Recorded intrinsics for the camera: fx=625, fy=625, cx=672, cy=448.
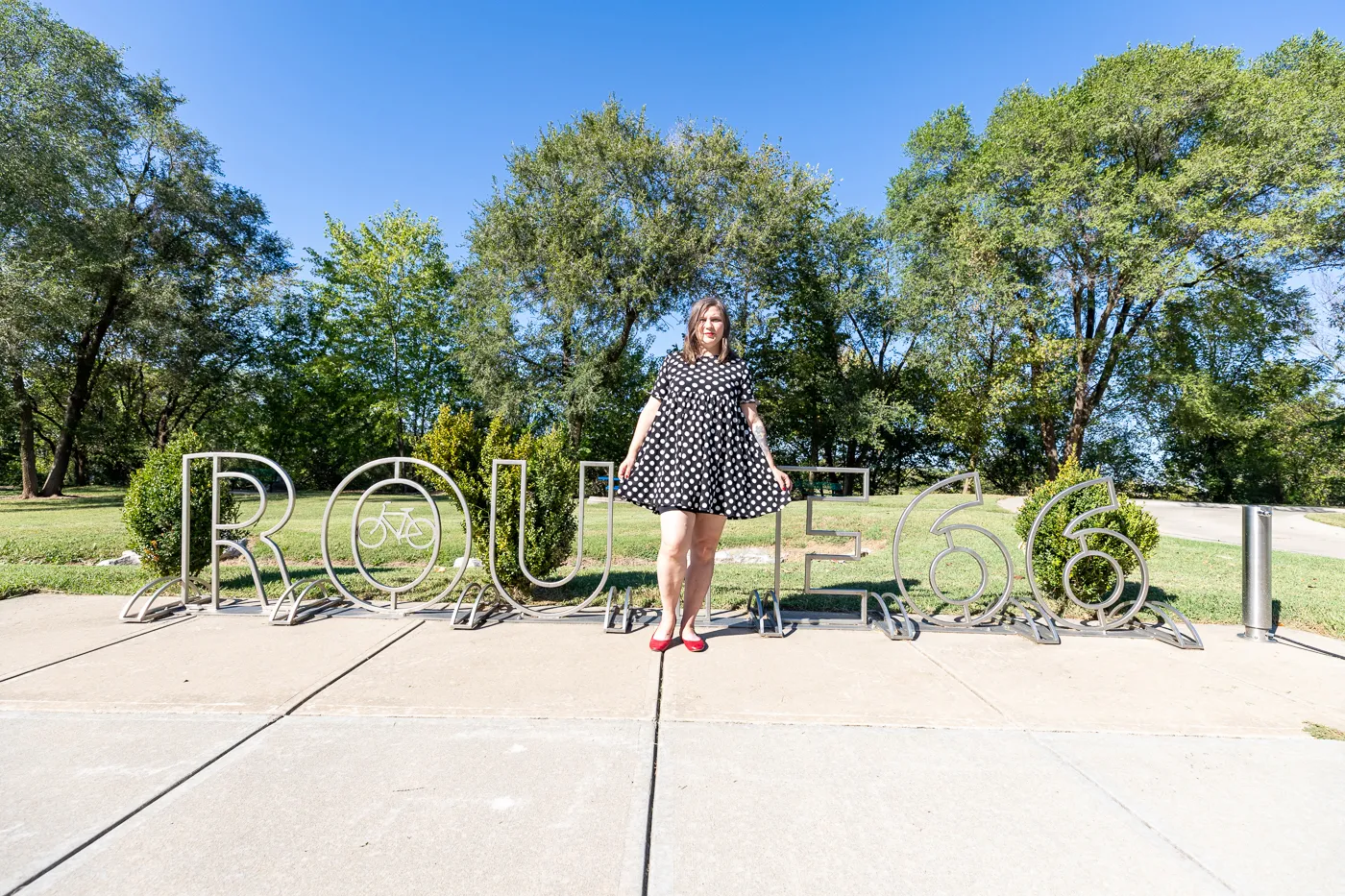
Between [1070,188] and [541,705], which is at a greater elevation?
[1070,188]

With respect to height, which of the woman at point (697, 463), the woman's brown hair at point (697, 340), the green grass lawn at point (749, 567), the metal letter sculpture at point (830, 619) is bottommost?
the green grass lawn at point (749, 567)

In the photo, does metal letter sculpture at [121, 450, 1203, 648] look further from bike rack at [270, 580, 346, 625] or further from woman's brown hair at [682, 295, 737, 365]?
woman's brown hair at [682, 295, 737, 365]

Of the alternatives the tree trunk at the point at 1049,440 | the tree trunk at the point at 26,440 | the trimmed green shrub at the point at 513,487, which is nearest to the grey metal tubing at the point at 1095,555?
the trimmed green shrub at the point at 513,487

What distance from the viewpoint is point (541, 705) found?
2666 millimetres

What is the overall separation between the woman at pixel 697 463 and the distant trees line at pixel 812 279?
1641cm

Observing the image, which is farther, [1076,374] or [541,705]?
[1076,374]

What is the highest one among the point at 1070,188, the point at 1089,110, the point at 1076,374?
the point at 1089,110

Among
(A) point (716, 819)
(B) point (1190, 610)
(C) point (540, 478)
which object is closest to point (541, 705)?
(A) point (716, 819)

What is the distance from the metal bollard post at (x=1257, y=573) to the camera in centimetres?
385

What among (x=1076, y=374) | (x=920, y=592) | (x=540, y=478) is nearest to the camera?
(x=540, y=478)

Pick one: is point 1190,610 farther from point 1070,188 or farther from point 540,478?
point 1070,188

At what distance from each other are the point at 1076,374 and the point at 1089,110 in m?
7.89

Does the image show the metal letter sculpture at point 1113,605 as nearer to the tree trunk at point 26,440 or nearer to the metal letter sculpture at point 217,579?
the metal letter sculpture at point 217,579

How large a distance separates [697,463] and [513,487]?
1.75 m
